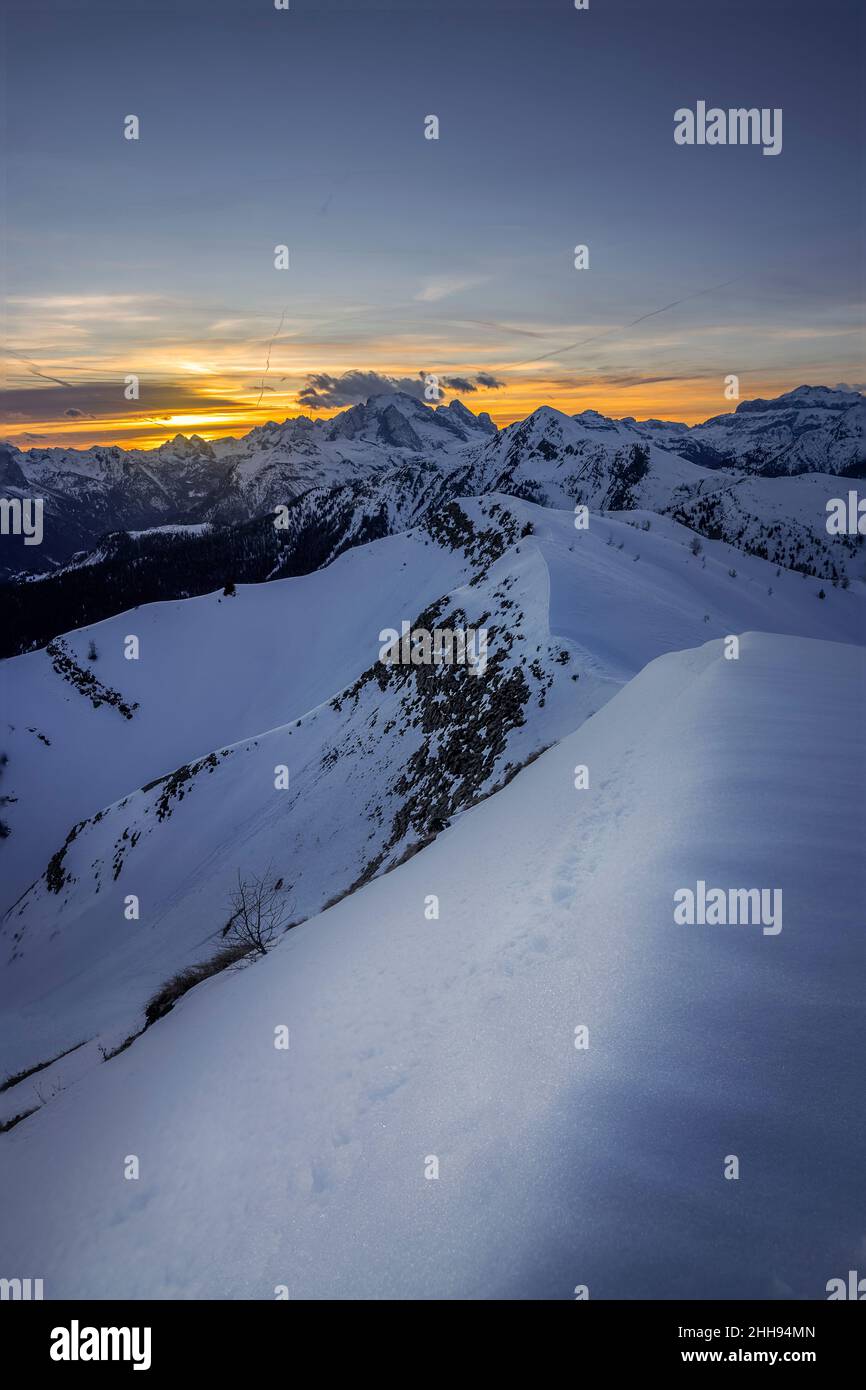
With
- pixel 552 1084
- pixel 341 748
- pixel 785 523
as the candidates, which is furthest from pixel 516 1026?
pixel 785 523

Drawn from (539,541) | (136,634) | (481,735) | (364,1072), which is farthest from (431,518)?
(364,1072)

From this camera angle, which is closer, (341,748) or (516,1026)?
(516,1026)

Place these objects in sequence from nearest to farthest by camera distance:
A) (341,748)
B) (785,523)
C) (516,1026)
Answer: (516,1026) < (341,748) < (785,523)

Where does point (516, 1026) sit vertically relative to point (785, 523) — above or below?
below

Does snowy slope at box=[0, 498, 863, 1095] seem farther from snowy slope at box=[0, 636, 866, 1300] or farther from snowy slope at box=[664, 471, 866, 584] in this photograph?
snowy slope at box=[664, 471, 866, 584]

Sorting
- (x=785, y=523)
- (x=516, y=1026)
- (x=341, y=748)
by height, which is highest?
(x=785, y=523)

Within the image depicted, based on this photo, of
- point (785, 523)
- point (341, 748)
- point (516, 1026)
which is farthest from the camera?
point (785, 523)

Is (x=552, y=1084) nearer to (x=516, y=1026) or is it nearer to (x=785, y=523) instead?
(x=516, y=1026)

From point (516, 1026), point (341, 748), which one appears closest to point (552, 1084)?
point (516, 1026)

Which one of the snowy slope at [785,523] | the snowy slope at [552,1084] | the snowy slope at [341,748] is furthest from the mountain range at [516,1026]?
the snowy slope at [785,523]

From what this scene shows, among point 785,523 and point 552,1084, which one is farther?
point 785,523
